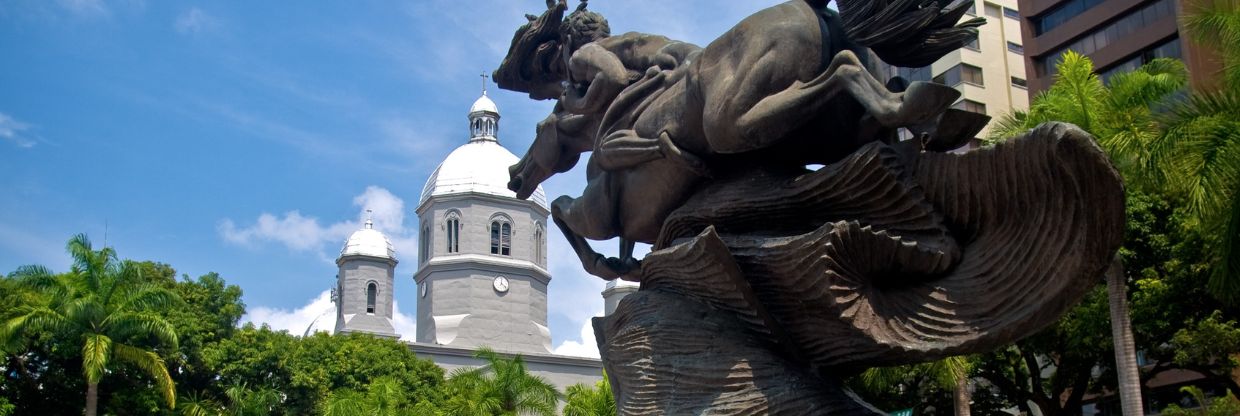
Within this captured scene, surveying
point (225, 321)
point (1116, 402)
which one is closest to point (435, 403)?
point (225, 321)

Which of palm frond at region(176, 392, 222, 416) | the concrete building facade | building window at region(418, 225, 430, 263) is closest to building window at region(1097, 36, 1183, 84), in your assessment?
palm frond at region(176, 392, 222, 416)

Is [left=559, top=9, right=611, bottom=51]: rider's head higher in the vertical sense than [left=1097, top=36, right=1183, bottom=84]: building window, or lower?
lower

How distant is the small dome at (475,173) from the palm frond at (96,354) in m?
34.2

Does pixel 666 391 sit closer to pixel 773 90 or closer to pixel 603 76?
pixel 773 90

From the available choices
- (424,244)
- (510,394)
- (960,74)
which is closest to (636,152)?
(510,394)

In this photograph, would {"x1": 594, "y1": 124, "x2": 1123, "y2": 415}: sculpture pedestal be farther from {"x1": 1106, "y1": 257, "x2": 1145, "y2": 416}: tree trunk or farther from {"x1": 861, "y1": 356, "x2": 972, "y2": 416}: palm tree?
{"x1": 861, "y1": 356, "x2": 972, "y2": 416}: palm tree

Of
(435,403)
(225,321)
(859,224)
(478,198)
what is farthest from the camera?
(478,198)

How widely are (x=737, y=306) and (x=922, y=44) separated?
1.57m

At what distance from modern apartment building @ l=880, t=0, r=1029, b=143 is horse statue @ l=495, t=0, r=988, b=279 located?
35.1m

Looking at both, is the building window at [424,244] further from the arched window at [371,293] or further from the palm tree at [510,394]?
the palm tree at [510,394]

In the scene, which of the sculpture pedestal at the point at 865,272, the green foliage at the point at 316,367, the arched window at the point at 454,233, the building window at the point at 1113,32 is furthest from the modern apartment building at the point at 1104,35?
the arched window at the point at 454,233

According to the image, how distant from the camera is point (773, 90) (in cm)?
549

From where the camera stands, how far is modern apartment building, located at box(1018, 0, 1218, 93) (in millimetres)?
34188

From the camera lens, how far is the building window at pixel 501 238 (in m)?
60.0
